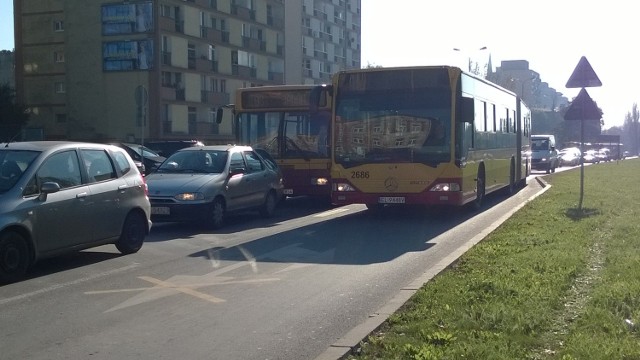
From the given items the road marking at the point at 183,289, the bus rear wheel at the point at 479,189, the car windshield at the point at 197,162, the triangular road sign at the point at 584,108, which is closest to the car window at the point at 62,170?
the road marking at the point at 183,289

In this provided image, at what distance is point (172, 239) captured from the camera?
46.9ft

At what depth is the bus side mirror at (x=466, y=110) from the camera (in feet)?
54.2

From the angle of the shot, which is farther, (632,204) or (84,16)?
(84,16)

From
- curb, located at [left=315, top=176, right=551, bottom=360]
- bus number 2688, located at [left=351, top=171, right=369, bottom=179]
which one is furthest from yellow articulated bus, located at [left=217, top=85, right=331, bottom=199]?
curb, located at [left=315, top=176, right=551, bottom=360]

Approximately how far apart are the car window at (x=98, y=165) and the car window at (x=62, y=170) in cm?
23

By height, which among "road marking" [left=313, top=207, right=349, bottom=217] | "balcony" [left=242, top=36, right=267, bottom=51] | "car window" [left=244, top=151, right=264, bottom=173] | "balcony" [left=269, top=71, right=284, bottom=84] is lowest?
"road marking" [left=313, top=207, right=349, bottom=217]

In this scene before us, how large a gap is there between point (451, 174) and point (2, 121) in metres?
Result: 42.7

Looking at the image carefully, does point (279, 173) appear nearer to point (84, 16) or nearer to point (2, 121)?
point (2, 121)

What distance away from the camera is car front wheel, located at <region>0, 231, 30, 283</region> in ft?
31.1

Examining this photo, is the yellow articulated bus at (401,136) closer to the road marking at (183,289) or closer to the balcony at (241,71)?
the road marking at (183,289)

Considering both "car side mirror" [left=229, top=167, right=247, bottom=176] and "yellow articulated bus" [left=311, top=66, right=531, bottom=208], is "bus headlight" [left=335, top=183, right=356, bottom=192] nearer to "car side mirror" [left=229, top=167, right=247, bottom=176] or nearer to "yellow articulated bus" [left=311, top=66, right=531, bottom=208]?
"yellow articulated bus" [left=311, top=66, right=531, bottom=208]

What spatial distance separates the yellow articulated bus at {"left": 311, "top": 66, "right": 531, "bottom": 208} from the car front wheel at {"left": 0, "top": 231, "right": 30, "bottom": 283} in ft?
25.8

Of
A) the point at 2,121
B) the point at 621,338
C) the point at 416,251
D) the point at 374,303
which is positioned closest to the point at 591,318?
the point at 621,338

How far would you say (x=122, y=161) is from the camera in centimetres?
1221
